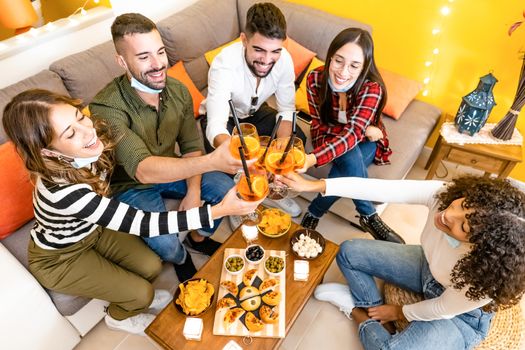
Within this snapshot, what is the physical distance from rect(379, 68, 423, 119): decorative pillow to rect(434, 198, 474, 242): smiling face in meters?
1.29

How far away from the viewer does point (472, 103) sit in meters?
2.23

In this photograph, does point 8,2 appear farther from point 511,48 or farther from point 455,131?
point 511,48

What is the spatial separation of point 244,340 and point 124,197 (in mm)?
975

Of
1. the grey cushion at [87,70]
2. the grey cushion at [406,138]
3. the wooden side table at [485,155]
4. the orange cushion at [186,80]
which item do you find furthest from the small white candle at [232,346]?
the wooden side table at [485,155]

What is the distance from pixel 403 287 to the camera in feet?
6.16

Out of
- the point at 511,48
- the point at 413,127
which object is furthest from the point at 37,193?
the point at 511,48

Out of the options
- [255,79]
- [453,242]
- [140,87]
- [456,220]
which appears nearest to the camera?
[456,220]

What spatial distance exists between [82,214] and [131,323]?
30.9 inches

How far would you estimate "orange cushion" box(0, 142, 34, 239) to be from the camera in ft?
5.82

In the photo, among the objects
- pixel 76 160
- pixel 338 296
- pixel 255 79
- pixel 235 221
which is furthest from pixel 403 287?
pixel 76 160

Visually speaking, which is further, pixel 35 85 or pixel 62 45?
pixel 62 45

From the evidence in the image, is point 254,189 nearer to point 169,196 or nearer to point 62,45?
point 169,196

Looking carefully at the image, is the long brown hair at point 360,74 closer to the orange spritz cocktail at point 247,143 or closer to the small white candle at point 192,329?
the orange spritz cocktail at point 247,143

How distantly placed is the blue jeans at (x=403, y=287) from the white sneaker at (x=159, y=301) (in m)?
1.00
